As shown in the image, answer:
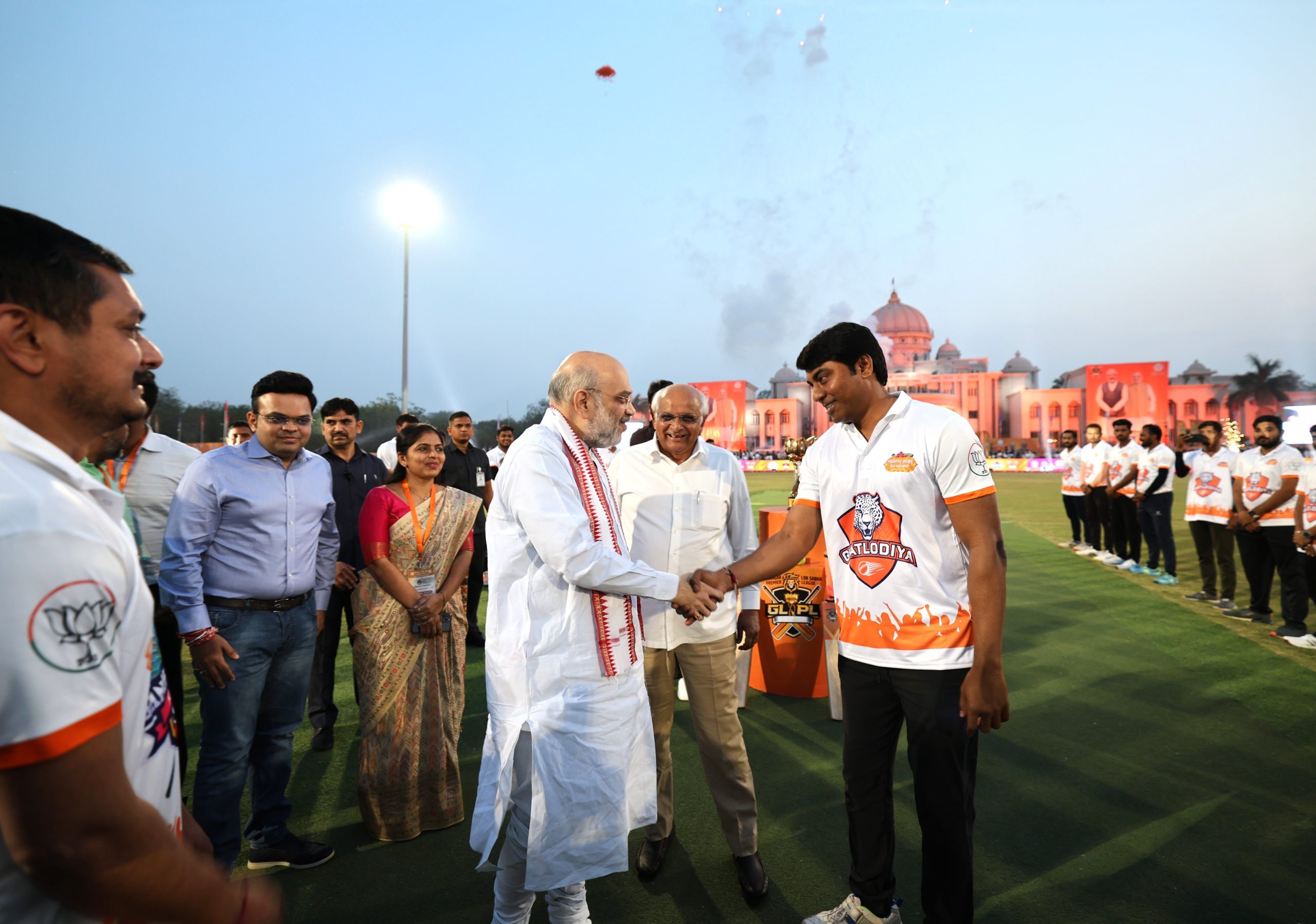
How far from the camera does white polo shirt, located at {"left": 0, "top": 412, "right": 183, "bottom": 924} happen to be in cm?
82

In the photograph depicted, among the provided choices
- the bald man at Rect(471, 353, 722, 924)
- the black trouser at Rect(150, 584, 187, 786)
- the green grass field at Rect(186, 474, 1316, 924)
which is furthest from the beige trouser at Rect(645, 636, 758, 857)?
the black trouser at Rect(150, 584, 187, 786)

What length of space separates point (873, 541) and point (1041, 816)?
2.20m

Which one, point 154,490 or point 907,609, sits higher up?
point 154,490

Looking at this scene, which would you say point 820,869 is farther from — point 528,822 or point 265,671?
point 265,671

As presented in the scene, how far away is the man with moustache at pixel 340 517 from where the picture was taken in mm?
4770

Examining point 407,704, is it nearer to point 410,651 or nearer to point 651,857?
point 410,651

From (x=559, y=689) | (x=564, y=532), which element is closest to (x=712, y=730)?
(x=559, y=689)

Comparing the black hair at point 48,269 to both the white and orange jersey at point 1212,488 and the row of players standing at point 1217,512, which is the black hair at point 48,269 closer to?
the row of players standing at point 1217,512

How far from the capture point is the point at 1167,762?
414 cm

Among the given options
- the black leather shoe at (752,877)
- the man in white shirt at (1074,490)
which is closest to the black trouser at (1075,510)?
the man in white shirt at (1074,490)

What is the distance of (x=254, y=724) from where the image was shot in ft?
10.3

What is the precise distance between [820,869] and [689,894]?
0.63 meters

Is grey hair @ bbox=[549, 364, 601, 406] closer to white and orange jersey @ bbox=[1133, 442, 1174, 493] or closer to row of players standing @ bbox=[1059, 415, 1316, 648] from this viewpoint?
row of players standing @ bbox=[1059, 415, 1316, 648]

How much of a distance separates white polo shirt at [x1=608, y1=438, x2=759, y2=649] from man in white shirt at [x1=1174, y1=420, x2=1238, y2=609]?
7717 mm
